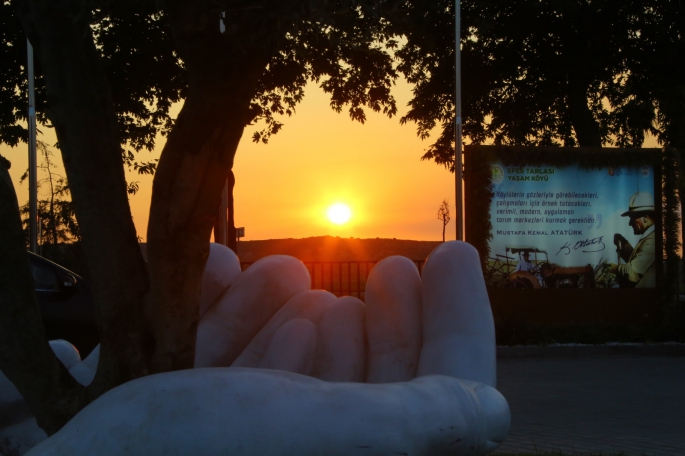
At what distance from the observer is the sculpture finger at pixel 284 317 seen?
10.6 feet

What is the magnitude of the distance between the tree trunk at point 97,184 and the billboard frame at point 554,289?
10409 mm

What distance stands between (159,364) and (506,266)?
429 inches

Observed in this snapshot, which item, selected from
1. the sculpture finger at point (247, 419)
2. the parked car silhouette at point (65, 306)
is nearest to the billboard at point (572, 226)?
the parked car silhouette at point (65, 306)

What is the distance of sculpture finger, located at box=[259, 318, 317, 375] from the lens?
119 inches

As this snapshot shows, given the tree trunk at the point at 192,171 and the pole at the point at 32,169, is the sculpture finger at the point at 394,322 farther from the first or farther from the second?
the pole at the point at 32,169

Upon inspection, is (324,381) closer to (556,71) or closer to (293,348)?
(293,348)

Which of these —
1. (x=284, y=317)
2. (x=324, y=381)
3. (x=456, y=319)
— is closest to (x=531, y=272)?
(x=284, y=317)

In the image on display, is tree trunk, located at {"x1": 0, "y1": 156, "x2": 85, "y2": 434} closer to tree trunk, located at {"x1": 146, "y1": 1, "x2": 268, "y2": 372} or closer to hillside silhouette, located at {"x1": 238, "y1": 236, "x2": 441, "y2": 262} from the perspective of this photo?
tree trunk, located at {"x1": 146, "y1": 1, "x2": 268, "y2": 372}

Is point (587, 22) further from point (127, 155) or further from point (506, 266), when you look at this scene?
point (127, 155)

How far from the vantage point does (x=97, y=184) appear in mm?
2592

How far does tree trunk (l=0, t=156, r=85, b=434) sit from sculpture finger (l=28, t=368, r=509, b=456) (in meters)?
0.95

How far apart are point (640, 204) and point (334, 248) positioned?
19.6 metres

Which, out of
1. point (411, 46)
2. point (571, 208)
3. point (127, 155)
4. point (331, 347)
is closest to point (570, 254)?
point (571, 208)

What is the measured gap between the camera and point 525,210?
1301 centimetres
